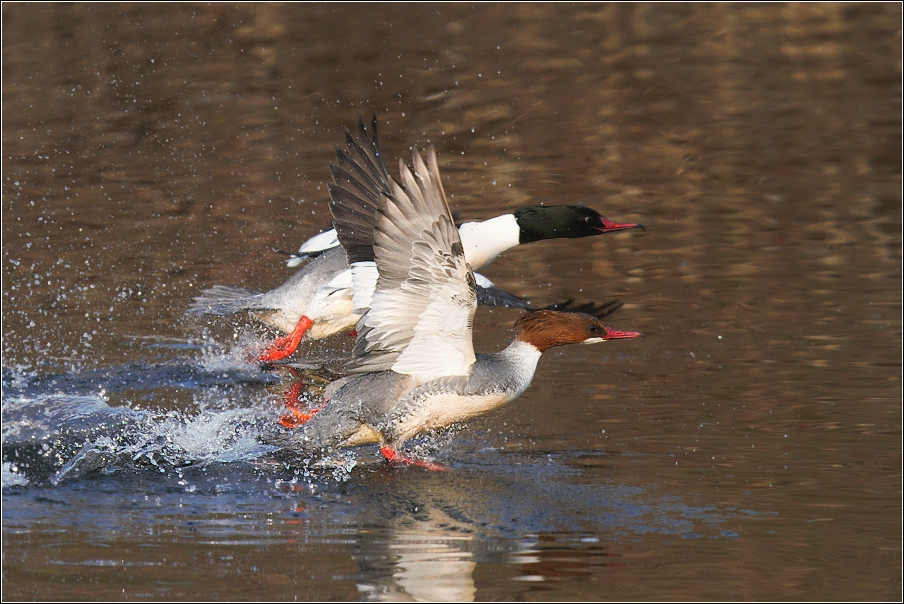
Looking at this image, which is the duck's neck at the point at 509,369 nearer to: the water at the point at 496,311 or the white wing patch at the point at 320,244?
the water at the point at 496,311

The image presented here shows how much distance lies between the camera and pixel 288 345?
822 cm

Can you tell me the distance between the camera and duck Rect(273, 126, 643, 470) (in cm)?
532

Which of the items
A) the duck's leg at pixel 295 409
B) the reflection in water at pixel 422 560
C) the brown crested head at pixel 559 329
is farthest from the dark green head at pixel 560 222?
the reflection in water at pixel 422 560

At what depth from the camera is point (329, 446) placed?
607cm

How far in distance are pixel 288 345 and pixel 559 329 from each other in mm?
2721

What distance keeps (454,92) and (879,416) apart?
402 inches

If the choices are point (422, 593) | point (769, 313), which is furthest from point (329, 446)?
point (769, 313)

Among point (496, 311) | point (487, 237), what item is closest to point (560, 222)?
point (487, 237)

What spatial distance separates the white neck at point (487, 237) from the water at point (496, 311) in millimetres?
784

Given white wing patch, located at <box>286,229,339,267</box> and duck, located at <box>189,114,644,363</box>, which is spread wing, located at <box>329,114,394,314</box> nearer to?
duck, located at <box>189,114,644,363</box>

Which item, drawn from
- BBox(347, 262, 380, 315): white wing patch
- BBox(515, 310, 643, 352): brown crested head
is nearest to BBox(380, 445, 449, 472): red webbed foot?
BBox(515, 310, 643, 352): brown crested head

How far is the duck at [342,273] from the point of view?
6645mm

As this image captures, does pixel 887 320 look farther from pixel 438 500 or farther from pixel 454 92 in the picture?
pixel 454 92

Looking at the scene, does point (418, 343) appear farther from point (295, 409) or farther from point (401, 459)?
point (295, 409)
